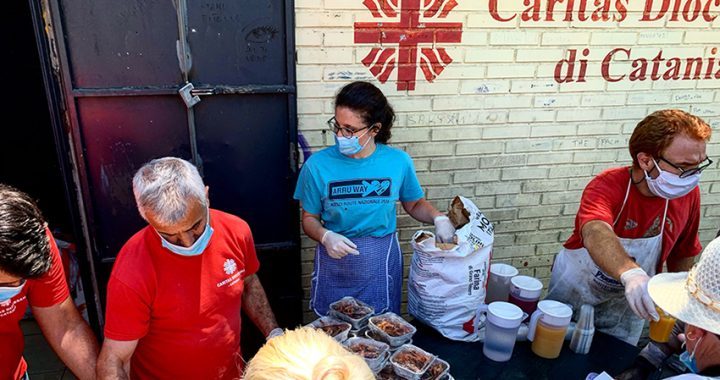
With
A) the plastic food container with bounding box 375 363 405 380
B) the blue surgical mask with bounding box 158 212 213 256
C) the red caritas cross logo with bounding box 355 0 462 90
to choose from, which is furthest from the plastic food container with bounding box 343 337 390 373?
the red caritas cross logo with bounding box 355 0 462 90

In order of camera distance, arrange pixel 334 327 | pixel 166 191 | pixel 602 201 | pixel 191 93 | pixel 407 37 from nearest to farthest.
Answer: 1. pixel 166 191
2. pixel 334 327
3. pixel 602 201
4. pixel 191 93
5. pixel 407 37

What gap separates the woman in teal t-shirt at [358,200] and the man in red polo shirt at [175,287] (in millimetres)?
531

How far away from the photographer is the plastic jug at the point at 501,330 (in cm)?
193

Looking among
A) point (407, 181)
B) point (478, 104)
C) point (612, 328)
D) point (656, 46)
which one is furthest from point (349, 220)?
point (656, 46)

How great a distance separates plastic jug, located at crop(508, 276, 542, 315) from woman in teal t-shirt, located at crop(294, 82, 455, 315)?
1.35 feet

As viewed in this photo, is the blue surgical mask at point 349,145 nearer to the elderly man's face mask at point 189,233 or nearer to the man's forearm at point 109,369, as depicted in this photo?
the elderly man's face mask at point 189,233

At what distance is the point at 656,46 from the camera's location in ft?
10.5

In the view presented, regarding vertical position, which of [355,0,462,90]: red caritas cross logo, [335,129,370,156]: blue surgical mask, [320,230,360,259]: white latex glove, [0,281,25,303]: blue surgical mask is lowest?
[320,230,360,259]: white latex glove

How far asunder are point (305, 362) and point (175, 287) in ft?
2.95

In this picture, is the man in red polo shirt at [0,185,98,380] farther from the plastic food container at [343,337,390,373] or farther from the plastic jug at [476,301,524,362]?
the plastic jug at [476,301,524,362]

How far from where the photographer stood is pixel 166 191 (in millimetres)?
1682

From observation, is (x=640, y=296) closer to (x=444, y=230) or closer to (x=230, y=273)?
(x=444, y=230)

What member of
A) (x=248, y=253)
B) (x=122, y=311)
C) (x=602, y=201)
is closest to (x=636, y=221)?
Result: (x=602, y=201)

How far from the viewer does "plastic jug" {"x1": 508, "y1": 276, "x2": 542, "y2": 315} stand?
7.19ft
